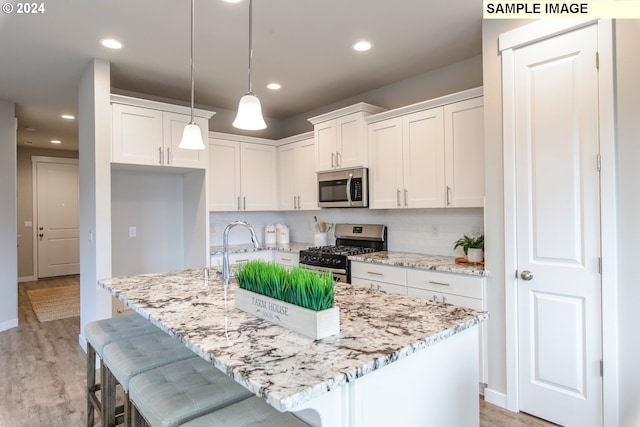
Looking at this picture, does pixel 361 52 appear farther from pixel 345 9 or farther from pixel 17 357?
pixel 17 357

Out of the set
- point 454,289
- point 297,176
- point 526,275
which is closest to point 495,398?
point 454,289

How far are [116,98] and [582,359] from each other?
4.02 m

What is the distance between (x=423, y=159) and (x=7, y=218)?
184 inches

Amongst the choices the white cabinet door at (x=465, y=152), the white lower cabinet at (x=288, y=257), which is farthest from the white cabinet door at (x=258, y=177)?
the white cabinet door at (x=465, y=152)

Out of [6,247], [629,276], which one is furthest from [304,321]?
[6,247]

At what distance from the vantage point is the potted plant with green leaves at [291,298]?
4.01 ft

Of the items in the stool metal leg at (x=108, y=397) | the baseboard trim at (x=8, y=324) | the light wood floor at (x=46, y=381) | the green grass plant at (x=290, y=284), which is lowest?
the light wood floor at (x=46, y=381)

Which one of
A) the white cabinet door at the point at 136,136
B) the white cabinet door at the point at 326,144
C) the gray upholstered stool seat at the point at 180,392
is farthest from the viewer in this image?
the white cabinet door at the point at 326,144

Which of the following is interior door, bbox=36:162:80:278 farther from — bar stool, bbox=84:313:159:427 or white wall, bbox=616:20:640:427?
white wall, bbox=616:20:640:427

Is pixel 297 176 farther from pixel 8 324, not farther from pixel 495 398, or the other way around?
pixel 8 324

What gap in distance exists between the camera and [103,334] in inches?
79.2

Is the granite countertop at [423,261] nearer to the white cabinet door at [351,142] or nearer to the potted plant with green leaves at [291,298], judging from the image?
the white cabinet door at [351,142]

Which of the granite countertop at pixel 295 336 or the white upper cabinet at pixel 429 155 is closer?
the granite countertop at pixel 295 336

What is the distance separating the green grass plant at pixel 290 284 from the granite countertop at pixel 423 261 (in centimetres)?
168
